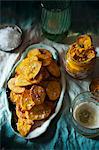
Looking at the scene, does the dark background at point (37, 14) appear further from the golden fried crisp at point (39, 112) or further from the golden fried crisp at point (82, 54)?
the golden fried crisp at point (39, 112)

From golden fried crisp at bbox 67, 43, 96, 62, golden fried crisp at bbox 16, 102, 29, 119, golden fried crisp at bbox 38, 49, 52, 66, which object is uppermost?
golden fried crisp at bbox 67, 43, 96, 62

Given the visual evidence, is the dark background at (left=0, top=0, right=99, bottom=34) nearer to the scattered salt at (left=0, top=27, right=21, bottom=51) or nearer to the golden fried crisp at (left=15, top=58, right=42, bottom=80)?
the scattered salt at (left=0, top=27, right=21, bottom=51)

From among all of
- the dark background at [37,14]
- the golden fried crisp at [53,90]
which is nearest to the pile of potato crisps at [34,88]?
the golden fried crisp at [53,90]

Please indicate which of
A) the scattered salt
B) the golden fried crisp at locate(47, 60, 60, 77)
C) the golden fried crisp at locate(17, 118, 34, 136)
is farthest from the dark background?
the golden fried crisp at locate(17, 118, 34, 136)

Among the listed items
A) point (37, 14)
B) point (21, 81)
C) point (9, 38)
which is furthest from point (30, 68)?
point (37, 14)

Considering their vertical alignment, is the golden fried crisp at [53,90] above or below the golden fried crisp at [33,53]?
below
